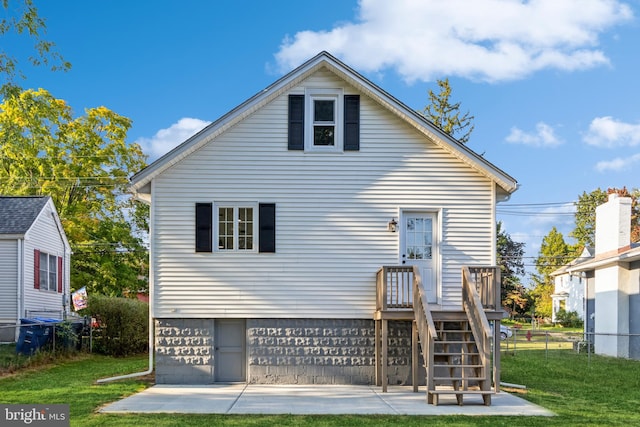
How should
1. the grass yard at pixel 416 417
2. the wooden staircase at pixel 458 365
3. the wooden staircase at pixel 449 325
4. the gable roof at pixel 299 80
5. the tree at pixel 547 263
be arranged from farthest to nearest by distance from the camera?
the tree at pixel 547 263 → the gable roof at pixel 299 80 → the wooden staircase at pixel 449 325 → the wooden staircase at pixel 458 365 → the grass yard at pixel 416 417

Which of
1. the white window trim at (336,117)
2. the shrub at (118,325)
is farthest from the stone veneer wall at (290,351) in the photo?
the shrub at (118,325)

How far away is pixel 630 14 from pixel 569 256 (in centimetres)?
3297

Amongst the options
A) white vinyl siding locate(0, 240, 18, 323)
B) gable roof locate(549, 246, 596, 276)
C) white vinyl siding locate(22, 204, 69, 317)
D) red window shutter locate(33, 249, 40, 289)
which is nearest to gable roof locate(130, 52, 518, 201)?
white vinyl siding locate(0, 240, 18, 323)

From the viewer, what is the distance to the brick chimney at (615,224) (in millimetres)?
23234

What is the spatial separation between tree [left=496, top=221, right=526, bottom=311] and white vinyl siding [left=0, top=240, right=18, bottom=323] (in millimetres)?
40335

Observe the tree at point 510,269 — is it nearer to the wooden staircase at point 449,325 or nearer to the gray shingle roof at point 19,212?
the gray shingle roof at point 19,212

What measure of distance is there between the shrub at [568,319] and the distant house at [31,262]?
1395 inches

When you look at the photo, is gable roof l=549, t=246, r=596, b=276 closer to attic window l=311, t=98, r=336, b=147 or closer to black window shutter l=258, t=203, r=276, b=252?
attic window l=311, t=98, r=336, b=147

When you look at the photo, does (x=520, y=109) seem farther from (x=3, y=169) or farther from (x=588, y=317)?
(x=3, y=169)

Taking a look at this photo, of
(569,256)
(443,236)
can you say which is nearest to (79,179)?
(443,236)

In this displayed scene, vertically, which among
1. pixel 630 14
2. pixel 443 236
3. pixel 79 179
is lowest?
pixel 443 236

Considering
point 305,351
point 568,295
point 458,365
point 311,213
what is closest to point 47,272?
point 305,351

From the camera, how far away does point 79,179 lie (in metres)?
29.5

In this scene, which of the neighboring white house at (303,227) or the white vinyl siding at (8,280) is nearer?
the neighboring white house at (303,227)
